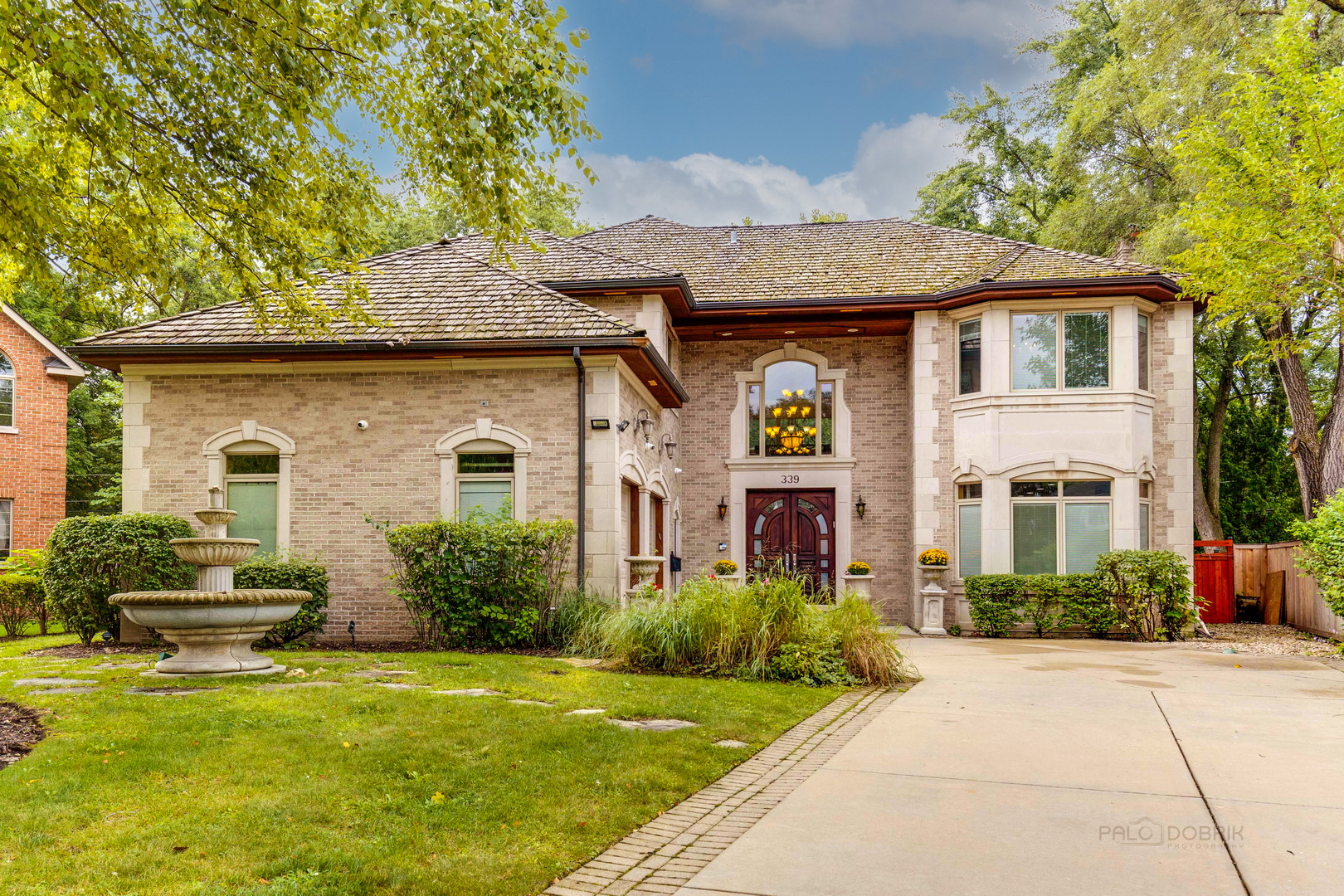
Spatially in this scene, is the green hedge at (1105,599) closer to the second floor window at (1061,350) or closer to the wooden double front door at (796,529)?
the second floor window at (1061,350)

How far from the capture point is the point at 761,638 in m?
9.63

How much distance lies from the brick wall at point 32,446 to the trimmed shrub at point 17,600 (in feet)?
25.6

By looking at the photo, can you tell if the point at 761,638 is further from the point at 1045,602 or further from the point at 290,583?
the point at 1045,602

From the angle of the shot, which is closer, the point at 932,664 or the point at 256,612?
the point at 256,612

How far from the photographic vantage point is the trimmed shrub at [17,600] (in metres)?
14.8

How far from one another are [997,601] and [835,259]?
7.41m

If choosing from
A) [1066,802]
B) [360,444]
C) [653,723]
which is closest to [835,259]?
[360,444]

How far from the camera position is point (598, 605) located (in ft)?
39.5

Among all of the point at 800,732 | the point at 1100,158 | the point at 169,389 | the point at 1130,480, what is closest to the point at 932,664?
the point at 800,732

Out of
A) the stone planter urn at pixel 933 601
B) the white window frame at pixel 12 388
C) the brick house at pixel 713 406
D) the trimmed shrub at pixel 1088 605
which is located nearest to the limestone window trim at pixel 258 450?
the brick house at pixel 713 406

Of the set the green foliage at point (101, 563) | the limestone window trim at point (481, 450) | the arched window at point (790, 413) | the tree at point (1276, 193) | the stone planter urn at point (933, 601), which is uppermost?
the tree at point (1276, 193)

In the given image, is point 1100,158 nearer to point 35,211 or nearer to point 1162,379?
point 1162,379

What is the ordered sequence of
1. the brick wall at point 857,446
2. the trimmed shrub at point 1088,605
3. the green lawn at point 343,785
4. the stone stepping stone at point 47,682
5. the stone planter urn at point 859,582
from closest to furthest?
the green lawn at point 343,785
the stone stepping stone at point 47,682
the trimmed shrub at point 1088,605
the stone planter urn at point 859,582
the brick wall at point 857,446

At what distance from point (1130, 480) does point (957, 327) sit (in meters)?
3.75
